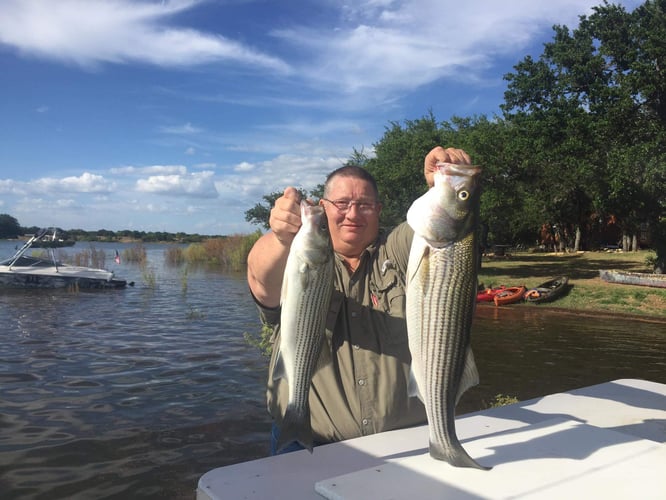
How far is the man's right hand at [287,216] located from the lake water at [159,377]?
565cm

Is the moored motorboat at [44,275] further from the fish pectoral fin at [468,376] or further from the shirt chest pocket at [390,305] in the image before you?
the fish pectoral fin at [468,376]

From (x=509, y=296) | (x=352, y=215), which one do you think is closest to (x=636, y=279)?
(x=509, y=296)

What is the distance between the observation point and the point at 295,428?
2.97 m

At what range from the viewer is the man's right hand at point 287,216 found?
10.2 feet

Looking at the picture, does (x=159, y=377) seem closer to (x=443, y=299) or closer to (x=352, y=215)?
(x=352, y=215)

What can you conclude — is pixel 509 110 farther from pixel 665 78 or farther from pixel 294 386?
pixel 294 386

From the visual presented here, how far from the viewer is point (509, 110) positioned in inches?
1217

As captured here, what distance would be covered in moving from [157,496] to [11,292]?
23.4m

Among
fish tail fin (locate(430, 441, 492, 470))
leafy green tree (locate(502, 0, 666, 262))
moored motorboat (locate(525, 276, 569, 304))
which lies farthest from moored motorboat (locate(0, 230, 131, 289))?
fish tail fin (locate(430, 441, 492, 470))

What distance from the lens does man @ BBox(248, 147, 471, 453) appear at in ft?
11.3

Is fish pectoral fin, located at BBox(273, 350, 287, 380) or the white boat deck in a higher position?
fish pectoral fin, located at BBox(273, 350, 287, 380)

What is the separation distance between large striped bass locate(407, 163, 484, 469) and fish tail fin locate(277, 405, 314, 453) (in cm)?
71

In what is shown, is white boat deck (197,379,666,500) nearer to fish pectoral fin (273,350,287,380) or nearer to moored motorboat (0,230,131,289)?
fish pectoral fin (273,350,287,380)

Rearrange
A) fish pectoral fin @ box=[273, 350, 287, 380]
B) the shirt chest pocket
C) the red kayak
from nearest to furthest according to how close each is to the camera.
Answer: fish pectoral fin @ box=[273, 350, 287, 380]
the shirt chest pocket
the red kayak
